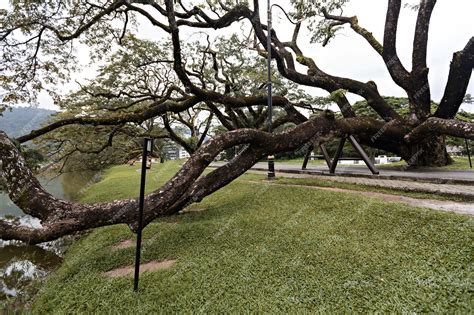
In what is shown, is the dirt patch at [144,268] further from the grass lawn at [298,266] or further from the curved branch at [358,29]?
the curved branch at [358,29]

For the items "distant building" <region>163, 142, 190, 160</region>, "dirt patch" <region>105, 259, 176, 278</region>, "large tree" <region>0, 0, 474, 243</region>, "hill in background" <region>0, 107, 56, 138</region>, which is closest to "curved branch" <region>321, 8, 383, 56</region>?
"large tree" <region>0, 0, 474, 243</region>

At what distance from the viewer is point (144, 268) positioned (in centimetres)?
360

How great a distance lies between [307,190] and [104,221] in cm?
422

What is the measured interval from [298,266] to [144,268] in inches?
88.0

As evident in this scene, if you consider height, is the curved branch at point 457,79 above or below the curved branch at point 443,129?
above

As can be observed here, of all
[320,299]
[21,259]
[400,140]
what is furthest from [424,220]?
[21,259]

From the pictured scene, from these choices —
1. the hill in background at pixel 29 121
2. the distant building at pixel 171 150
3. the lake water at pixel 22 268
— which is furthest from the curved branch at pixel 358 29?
the distant building at pixel 171 150

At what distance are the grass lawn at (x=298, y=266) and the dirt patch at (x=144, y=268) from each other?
11cm

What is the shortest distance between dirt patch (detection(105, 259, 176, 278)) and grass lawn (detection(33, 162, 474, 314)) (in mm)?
108

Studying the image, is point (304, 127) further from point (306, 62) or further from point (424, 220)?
point (306, 62)

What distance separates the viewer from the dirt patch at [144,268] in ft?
11.5

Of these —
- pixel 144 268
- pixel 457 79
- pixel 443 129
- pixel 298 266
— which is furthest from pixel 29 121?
pixel 457 79

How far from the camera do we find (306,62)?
9.33 metres

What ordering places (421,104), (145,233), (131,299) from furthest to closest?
(421,104)
(145,233)
(131,299)
